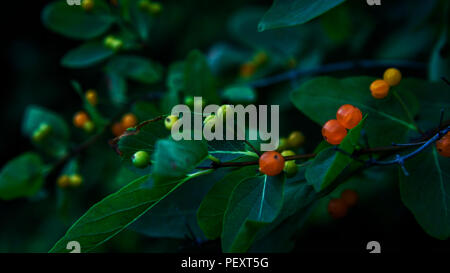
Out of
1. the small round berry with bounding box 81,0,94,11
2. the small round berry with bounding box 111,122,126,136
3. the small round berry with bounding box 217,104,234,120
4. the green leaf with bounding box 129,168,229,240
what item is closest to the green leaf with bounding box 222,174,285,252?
the small round berry with bounding box 217,104,234,120

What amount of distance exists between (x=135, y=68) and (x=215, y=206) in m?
1.44

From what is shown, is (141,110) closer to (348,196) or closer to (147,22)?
(147,22)

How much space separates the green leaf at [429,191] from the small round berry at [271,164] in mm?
509

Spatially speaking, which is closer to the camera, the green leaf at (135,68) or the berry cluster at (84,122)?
the green leaf at (135,68)

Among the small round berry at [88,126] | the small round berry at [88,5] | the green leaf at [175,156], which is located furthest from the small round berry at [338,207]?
the small round berry at [88,5]

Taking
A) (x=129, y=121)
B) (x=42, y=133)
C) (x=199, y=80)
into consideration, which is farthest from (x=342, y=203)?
(x=42, y=133)

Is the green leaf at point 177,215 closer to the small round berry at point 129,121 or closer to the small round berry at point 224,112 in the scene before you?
the small round berry at point 224,112

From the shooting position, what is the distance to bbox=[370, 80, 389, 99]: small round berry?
60.6 inches

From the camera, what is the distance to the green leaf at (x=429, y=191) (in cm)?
141

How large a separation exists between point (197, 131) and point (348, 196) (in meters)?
0.93

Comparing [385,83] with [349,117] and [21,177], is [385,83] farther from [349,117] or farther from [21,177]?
[21,177]

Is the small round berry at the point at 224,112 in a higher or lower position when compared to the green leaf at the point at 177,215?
higher

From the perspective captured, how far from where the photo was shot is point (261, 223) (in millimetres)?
1148
